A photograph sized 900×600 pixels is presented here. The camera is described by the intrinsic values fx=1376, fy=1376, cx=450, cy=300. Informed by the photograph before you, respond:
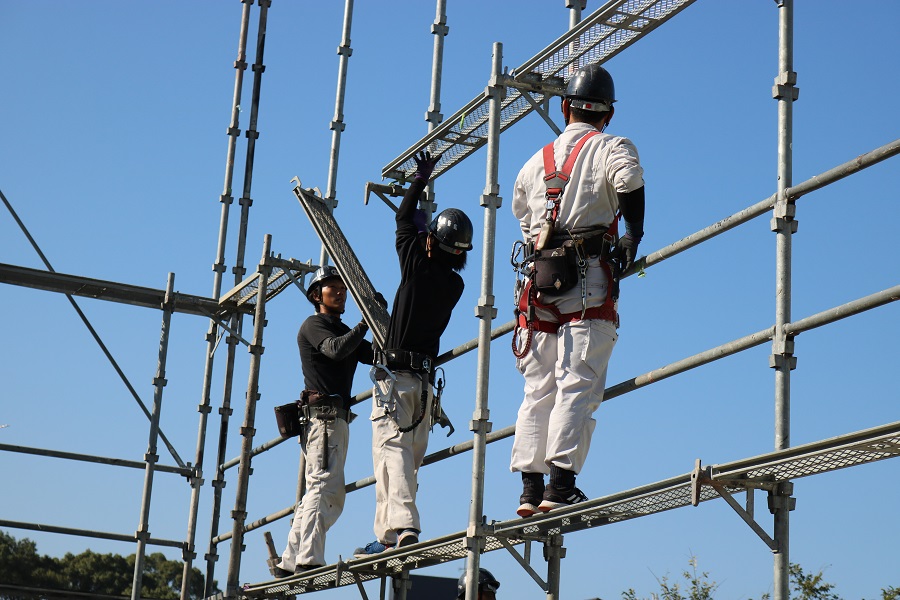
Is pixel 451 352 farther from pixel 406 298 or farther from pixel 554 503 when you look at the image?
pixel 554 503

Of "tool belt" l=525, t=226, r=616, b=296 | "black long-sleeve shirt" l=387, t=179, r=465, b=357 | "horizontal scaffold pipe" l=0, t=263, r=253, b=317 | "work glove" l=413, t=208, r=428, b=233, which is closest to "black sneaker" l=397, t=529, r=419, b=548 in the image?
"black long-sleeve shirt" l=387, t=179, r=465, b=357

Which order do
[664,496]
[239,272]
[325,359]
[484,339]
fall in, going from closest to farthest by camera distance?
1. [664,496]
2. [484,339]
3. [325,359]
4. [239,272]

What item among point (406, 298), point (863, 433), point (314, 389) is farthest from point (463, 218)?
point (863, 433)

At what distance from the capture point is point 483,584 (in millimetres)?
7785

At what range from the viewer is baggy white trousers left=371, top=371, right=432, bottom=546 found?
25.6 ft

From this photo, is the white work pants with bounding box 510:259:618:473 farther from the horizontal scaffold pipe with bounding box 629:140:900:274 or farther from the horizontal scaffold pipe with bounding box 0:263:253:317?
the horizontal scaffold pipe with bounding box 0:263:253:317

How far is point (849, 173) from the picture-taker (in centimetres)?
521

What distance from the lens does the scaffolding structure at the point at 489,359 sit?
209 inches

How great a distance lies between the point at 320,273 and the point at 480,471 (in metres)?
2.98

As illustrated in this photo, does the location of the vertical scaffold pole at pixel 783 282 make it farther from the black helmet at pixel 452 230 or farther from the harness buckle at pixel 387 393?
the harness buckle at pixel 387 393

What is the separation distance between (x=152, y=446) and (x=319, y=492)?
3.97 m

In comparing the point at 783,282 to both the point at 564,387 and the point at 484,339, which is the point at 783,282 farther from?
the point at 484,339

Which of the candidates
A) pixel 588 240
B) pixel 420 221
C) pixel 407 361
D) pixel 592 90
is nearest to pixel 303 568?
pixel 407 361

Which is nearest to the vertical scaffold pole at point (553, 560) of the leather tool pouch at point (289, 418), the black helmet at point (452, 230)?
the black helmet at point (452, 230)
